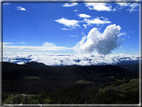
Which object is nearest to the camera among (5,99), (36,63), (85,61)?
(5,99)

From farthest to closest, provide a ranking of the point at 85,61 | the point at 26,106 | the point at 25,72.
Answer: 1. the point at 85,61
2. the point at 25,72
3. the point at 26,106

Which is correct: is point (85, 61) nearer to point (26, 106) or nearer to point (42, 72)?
point (42, 72)

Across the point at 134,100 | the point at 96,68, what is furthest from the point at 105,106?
the point at 96,68

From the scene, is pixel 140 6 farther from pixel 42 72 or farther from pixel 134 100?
pixel 42 72

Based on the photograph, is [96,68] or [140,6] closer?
[140,6]

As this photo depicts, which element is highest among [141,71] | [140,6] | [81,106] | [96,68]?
[140,6]

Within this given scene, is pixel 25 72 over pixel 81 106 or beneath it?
beneath

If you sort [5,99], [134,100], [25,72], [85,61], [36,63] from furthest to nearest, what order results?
1. [85,61]
2. [36,63]
3. [25,72]
4. [5,99]
5. [134,100]

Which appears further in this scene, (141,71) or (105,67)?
(105,67)

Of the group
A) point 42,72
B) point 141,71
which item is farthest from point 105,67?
point 141,71
